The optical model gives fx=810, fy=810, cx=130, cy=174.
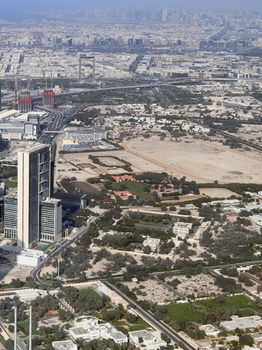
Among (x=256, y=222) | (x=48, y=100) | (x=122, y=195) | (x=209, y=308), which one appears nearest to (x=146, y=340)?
(x=209, y=308)

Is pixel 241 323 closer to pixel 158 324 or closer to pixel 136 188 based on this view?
pixel 158 324

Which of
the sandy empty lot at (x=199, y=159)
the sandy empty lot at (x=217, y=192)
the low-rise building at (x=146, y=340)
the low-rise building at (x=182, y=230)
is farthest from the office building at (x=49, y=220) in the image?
the sandy empty lot at (x=199, y=159)

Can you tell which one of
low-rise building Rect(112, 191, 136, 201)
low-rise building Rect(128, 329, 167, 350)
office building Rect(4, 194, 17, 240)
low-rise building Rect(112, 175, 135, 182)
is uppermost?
office building Rect(4, 194, 17, 240)

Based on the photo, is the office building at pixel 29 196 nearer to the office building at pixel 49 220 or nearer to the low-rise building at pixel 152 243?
the office building at pixel 49 220

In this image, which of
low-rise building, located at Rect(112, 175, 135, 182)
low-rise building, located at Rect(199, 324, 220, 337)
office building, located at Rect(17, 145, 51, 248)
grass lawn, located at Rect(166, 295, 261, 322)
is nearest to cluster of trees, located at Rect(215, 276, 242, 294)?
grass lawn, located at Rect(166, 295, 261, 322)

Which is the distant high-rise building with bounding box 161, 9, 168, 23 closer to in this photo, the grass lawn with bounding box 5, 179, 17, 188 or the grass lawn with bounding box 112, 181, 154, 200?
the grass lawn with bounding box 112, 181, 154, 200

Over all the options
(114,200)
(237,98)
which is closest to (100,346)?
(114,200)

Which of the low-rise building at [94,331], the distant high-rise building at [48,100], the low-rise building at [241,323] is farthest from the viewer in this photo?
the distant high-rise building at [48,100]
